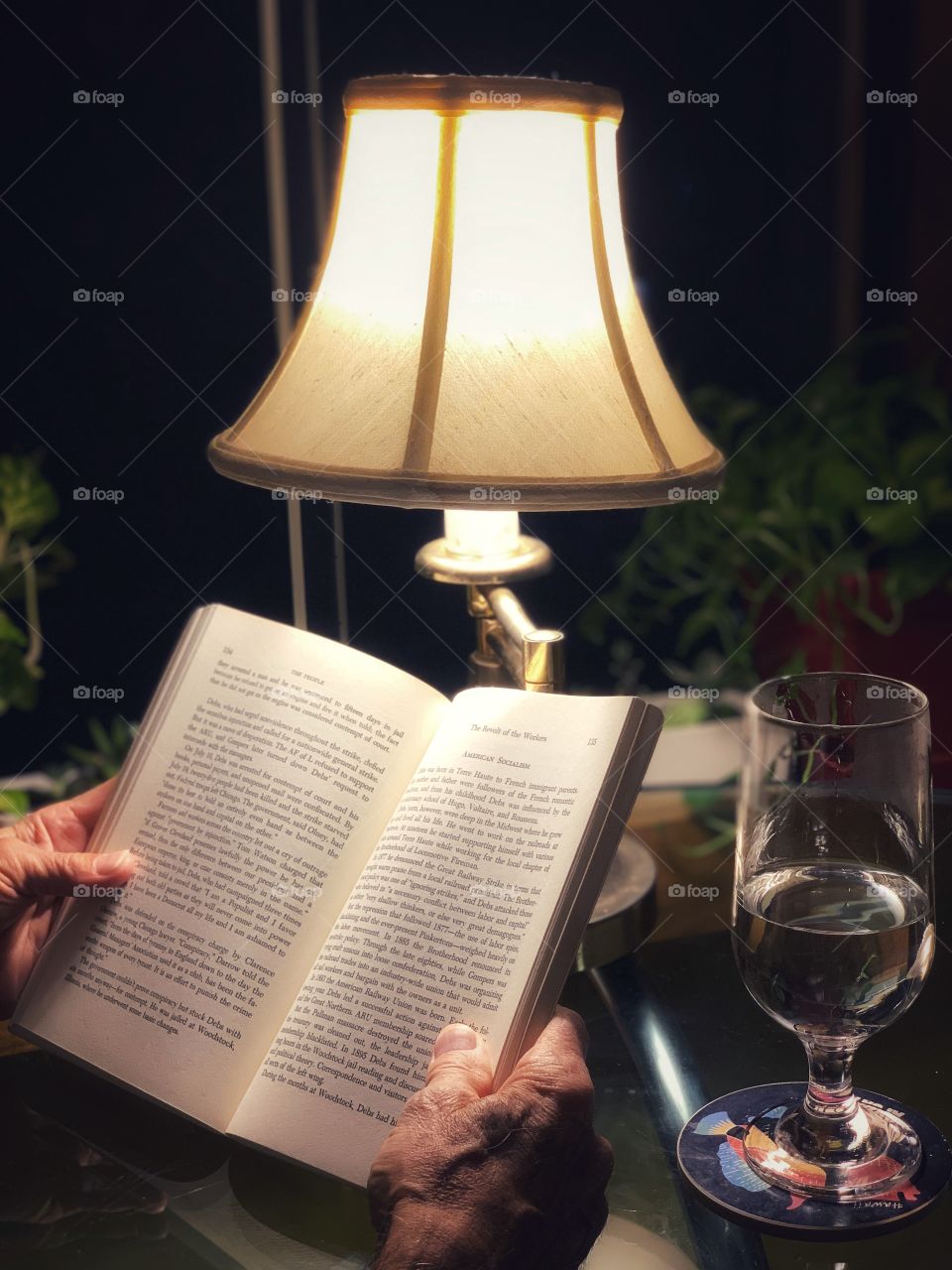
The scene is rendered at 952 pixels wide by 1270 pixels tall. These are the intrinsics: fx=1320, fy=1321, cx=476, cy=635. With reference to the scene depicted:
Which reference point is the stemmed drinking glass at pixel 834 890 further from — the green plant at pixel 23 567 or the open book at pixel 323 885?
the green plant at pixel 23 567

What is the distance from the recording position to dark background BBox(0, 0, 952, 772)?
1593mm

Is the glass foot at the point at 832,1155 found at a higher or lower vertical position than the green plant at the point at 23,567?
lower

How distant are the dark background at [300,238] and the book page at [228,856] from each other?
2.67 ft

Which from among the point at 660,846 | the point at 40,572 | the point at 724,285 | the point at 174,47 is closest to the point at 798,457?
the point at 724,285

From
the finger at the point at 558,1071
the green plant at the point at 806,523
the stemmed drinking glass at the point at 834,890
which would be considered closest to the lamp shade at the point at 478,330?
the stemmed drinking glass at the point at 834,890

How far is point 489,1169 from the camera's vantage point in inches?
28.6

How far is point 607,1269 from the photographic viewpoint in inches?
29.8

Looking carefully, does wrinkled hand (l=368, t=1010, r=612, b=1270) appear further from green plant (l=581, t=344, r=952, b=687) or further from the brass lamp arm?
green plant (l=581, t=344, r=952, b=687)

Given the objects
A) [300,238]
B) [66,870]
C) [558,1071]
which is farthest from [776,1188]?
[300,238]

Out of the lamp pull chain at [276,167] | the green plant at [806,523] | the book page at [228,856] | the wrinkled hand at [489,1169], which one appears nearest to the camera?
the wrinkled hand at [489,1169]

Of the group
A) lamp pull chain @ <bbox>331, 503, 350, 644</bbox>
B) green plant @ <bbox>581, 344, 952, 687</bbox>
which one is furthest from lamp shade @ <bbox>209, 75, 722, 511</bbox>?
lamp pull chain @ <bbox>331, 503, 350, 644</bbox>

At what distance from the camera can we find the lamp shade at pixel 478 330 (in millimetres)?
940

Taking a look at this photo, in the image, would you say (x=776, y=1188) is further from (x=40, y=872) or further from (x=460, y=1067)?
(x=40, y=872)

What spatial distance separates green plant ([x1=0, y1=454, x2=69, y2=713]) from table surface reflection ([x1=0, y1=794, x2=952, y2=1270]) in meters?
0.80
